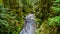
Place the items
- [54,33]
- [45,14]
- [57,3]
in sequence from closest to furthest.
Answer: [57,3]
[54,33]
[45,14]

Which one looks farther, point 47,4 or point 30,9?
point 30,9

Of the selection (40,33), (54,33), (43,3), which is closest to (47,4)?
(43,3)

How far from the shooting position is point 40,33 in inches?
344

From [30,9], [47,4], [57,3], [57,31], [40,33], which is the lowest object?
[30,9]

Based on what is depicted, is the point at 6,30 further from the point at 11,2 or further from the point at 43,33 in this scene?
the point at 11,2

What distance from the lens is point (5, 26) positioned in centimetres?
789

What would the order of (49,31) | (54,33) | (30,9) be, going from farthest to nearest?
(30,9), (49,31), (54,33)

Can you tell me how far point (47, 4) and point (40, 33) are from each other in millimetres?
2984

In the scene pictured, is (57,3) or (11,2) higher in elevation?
(57,3)

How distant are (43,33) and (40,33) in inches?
10.4

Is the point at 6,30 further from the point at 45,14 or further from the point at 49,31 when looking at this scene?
the point at 45,14

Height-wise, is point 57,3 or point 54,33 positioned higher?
point 57,3

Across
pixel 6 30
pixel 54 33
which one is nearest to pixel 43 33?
pixel 54 33

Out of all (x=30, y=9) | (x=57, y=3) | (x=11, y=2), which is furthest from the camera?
(x=30, y=9)
